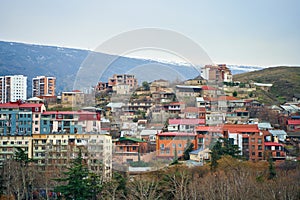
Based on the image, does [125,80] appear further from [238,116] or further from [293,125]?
[293,125]

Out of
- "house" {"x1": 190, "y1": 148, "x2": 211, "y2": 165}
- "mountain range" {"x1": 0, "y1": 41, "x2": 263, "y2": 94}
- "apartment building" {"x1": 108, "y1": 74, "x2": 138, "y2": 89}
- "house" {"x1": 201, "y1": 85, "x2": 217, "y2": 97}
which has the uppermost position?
"mountain range" {"x1": 0, "y1": 41, "x2": 263, "y2": 94}

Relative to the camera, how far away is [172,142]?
443 inches

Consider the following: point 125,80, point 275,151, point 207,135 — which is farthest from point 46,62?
point 275,151

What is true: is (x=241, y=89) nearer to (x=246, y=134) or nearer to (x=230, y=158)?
(x=246, y=134)

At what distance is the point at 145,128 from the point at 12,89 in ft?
44.3

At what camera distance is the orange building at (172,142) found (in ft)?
36.1

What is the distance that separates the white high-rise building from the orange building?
1443 cm

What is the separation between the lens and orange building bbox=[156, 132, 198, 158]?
1101 cm

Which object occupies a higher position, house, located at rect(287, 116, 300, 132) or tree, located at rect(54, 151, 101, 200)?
house, located at rect(287, 116, 300, 132)

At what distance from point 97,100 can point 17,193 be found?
8657mm

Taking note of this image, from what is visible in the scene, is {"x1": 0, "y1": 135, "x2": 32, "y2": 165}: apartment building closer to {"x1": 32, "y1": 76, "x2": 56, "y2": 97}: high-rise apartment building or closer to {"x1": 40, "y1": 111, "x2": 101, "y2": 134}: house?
{"x1": 40, "y1": 111, "x2": 101, "y2": 134}: house

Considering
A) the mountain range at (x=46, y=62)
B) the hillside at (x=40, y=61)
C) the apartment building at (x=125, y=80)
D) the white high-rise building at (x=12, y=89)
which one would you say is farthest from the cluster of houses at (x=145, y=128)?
the hillside at (x=40, y=61)

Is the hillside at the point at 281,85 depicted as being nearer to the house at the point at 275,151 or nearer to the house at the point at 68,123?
the house at the point at 275,151

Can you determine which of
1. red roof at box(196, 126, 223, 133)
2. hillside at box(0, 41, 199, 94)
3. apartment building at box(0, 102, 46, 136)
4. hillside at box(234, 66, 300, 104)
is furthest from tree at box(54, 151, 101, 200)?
hillside at box(0, 41, 199, 94)
